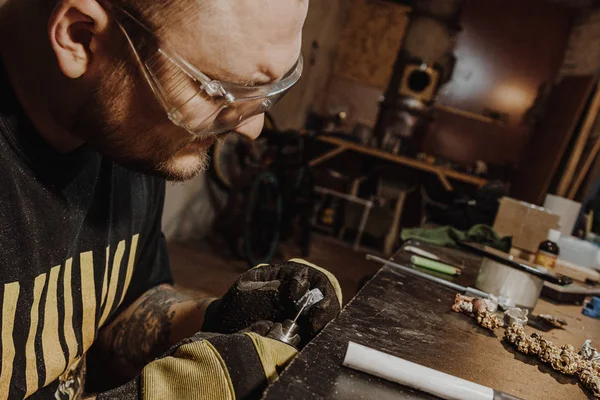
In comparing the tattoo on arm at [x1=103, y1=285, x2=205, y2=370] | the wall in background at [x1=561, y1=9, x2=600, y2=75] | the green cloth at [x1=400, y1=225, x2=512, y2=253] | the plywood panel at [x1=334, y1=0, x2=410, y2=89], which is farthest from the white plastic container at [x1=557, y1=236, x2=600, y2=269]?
the plywood panel at [x1=334, y1=0, x2=410, y2=89]

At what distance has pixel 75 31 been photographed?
86 centimetres

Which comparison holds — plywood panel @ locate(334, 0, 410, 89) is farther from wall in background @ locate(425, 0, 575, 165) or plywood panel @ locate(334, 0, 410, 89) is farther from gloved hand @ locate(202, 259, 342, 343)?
gloved hand @ locate(202, 259, 342, 343)

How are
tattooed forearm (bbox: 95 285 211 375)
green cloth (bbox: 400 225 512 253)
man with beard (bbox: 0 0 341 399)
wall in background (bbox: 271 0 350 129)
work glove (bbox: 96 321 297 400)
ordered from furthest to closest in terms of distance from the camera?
1. wall in background (bbox: 271 0 350 129)
2. green cloth (bbox: 400 225 512 253)
3. tattooed forearm (bbox: 95 285 211 375)
4. man with beard (bbox: 0 0 341 399)
5. work glove (bbox: 96 321 297 400)

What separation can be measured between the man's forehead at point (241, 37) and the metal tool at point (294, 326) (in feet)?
1.53

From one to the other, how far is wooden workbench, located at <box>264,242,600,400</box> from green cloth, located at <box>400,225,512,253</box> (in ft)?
2.60

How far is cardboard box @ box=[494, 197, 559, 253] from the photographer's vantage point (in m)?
2.24

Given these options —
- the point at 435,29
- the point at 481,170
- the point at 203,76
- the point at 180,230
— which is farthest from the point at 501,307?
the point at 435,29

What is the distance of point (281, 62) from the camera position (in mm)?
974

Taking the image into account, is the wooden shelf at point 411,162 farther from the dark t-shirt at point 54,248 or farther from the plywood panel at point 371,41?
the dark t-shirt at point 54,248

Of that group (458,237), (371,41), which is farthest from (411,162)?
(458,237)

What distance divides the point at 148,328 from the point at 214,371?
2.57 ft

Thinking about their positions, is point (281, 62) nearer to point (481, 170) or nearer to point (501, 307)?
point (501, 307)

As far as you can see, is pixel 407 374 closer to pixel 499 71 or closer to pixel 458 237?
pixel 458 237

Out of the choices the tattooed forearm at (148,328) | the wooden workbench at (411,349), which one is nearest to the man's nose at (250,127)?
the wooden workbench at (411,349)
